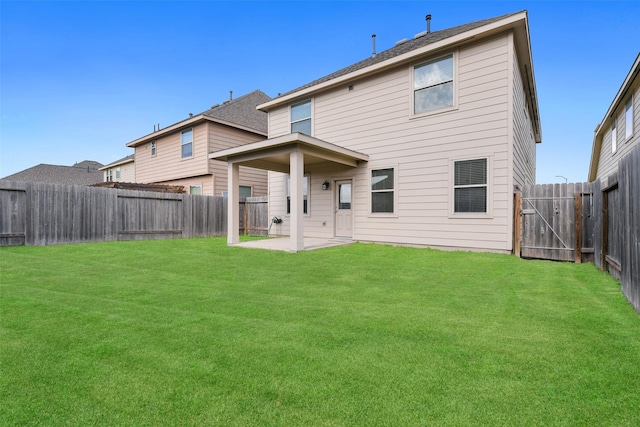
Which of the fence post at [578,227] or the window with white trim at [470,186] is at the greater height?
the window with white trim at [470,186]

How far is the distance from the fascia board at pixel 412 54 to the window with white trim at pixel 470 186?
3019 millimetres

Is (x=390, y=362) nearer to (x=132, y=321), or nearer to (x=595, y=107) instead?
(x=132, y=321)

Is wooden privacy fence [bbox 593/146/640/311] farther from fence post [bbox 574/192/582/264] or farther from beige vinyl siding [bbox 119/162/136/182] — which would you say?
beige vinyl siding [bbox 119/162/136/182]

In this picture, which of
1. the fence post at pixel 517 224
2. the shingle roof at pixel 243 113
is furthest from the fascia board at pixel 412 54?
the shingle roof at pixel 243 113

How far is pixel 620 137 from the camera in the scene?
10961 mm

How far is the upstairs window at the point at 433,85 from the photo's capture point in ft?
26.5

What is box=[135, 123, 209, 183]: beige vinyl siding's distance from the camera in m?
14.7

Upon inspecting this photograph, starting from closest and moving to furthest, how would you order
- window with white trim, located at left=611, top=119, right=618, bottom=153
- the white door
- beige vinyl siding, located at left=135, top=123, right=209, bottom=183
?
the white door → window with white trim, located at left=611, top=119, right=618, bottom=153 → beige vinyl siding, located at left=135, top=123, right=209, bottom=183

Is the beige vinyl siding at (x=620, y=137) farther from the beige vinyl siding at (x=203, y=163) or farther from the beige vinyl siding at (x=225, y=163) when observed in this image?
the beige vinyl siding at (x=203, y=163)

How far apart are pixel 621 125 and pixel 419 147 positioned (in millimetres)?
8387

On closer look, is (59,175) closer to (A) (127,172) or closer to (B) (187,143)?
(A) (127,172)

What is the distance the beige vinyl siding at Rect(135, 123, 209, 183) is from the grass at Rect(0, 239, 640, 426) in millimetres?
10895

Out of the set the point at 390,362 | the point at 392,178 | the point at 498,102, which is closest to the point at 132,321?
the point at 390,362

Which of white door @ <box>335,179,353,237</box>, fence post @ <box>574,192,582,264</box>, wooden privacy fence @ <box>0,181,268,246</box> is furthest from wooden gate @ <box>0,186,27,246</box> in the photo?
fence post @ <box>574,192,582,264</box>
